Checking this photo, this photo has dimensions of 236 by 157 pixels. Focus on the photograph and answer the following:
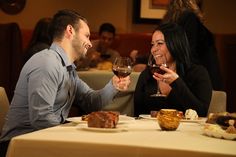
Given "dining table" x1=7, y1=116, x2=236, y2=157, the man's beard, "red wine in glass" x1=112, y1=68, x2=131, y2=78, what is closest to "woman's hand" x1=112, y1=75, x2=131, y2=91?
"red wine in glass" x1=112, y1=68, x2=131, y2=78

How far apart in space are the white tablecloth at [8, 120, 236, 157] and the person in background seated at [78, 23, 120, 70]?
2.69m

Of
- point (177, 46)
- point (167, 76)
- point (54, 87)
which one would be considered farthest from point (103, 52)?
point (54, 87)

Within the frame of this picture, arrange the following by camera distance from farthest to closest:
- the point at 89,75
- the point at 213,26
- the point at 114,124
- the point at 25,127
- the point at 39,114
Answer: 1. the point at 213,26
2. the point at 89,75
3. the point at 25,127
4. the point at 39,114
5. the point at 114,124

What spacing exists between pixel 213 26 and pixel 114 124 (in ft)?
18.3

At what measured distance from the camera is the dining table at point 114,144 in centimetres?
129

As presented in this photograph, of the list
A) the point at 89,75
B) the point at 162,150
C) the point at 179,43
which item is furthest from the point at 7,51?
the point at 162,150

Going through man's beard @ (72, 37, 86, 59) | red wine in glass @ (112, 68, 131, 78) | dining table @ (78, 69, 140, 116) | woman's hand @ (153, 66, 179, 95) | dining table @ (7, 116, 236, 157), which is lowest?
dining table @ (78, 69, 140, 116)

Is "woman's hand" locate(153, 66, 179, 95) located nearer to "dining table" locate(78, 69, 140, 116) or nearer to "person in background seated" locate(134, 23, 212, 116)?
"person in background seated" locate(134, 23, 212, 116)

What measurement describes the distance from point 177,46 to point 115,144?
164 centimetres

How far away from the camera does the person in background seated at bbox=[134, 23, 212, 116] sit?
8.42 feet

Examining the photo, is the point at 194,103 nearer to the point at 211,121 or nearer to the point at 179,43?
the point at 179,43

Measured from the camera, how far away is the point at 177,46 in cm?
288

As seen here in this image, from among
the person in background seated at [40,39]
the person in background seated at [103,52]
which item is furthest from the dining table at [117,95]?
the person in background seated at [40,39]

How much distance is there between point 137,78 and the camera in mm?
3217
